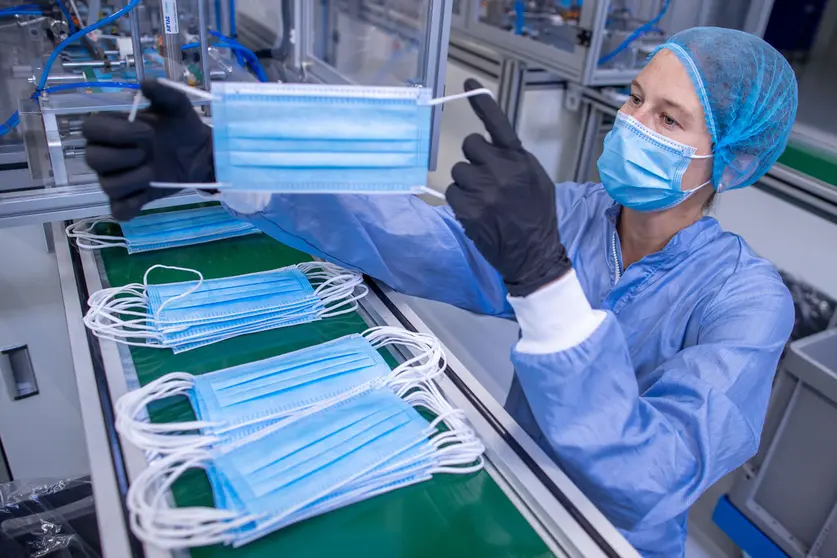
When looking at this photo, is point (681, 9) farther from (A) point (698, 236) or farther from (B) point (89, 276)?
(B) point (89, 276)

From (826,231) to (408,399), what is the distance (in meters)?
1.63

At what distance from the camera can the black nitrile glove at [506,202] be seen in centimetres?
75

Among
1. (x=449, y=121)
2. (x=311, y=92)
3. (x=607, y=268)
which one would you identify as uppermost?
(x=311, y=92)

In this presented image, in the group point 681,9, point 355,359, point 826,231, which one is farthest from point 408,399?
point 681,9

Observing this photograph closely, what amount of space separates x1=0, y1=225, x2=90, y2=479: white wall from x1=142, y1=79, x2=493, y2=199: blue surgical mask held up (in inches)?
26.9

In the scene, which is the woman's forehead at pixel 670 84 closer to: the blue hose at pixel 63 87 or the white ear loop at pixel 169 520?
the white ear loop at pixel 169 520

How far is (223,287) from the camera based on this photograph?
A: 107 centimetres

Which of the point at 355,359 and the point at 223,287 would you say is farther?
the point at 223,287

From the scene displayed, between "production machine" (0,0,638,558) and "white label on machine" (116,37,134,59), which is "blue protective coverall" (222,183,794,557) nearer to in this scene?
"production machine" (0,0,638,558)

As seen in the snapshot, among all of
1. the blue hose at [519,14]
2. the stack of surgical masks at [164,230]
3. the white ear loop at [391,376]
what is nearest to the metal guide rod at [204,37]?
the stack of surgical masks at [164,230]

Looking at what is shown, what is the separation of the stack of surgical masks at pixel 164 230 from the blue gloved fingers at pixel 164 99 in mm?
434

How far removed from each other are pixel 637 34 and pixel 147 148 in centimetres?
204

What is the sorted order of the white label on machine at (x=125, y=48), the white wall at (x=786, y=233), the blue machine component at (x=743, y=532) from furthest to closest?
the white wall at (x=786, y=233) → the blue machine component at (x=743, y=532) → the white label on machine at (x=125, y=48)

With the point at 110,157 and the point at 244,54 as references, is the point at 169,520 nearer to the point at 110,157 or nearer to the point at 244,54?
the point at 110,157
